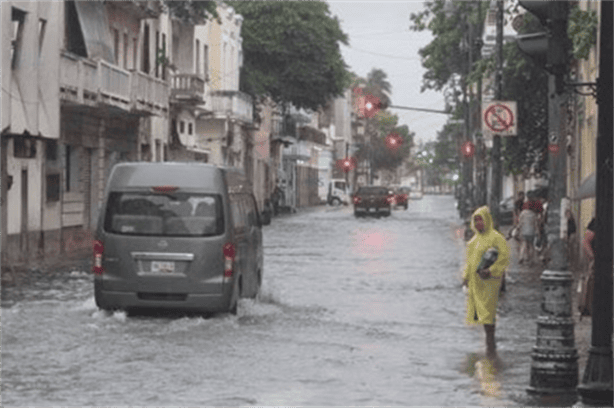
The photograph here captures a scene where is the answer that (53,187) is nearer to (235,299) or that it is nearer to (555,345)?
(235,299)

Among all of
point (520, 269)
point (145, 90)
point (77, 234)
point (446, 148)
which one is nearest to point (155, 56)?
point (145, 90)

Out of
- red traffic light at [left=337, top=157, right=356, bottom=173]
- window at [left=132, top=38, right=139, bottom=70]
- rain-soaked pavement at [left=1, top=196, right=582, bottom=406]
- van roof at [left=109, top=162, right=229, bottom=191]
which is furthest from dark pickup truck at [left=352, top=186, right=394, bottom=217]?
red traffic light at [left=337, top=157, right=356, bottom=173]

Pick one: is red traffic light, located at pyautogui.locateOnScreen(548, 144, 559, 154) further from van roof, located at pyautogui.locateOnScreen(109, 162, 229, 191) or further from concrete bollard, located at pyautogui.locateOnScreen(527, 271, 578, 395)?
van roof, located at pyautogui.locateOnScreen(109, 162, 229, 191)

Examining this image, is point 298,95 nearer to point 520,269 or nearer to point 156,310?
point 520,269

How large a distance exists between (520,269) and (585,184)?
11.7 meters

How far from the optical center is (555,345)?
1197 centimetres

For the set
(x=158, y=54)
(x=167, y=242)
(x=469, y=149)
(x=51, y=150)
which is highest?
(x=158, y=54)

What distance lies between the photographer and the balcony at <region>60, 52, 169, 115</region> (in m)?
35.5

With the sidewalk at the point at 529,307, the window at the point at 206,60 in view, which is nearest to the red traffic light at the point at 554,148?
the sidewalk at the point at 529,307

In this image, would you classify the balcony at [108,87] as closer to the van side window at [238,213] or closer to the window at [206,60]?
the window at [206,60]

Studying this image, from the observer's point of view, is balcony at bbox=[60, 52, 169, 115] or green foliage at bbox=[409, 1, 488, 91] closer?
balcony at bbox=[60, 52, 169, 115]

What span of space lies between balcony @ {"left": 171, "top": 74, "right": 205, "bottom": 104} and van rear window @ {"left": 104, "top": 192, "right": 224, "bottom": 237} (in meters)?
37.0

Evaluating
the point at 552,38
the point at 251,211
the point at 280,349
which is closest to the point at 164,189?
the point at 251,211

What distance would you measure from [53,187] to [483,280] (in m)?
22.9
